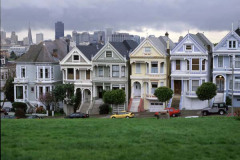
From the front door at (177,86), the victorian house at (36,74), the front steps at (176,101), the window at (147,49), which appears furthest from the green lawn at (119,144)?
the victorian house at (36,74)

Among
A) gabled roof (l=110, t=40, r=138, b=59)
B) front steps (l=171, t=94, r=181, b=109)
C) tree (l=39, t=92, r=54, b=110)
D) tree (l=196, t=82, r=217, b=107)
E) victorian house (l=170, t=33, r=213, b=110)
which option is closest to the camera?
tree (l=196, t=82, r=217, b=107)

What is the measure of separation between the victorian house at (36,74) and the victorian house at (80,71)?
2.17 metres

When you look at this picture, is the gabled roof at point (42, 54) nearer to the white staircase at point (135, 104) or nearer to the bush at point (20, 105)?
the bush at point (20, 105)

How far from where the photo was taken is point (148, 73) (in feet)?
162

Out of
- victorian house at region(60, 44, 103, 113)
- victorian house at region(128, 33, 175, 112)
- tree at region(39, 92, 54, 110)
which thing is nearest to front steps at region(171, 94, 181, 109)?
victorian house at region(128, 33, 175, 112)

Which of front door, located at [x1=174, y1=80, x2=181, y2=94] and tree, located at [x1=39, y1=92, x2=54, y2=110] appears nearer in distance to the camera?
front door, located at [x1=174, y1=80, x2=181, y2=94]

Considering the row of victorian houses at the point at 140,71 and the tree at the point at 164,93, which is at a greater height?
the row of victorian houses at the point at 140,71

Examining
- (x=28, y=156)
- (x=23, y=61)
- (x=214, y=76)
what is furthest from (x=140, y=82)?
(x=28, y=156)

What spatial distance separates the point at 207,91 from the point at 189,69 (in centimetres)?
507

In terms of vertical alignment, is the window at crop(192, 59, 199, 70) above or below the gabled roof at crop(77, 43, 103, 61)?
below

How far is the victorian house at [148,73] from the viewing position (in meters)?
48.7

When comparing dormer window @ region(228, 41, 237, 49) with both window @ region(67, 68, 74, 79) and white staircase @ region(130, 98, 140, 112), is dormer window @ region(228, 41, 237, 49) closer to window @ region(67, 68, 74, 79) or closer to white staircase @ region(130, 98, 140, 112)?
white staircase @ region(130, 98, 140, 112)

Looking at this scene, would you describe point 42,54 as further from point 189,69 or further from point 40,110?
point 189,69

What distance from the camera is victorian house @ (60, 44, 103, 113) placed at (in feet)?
169
